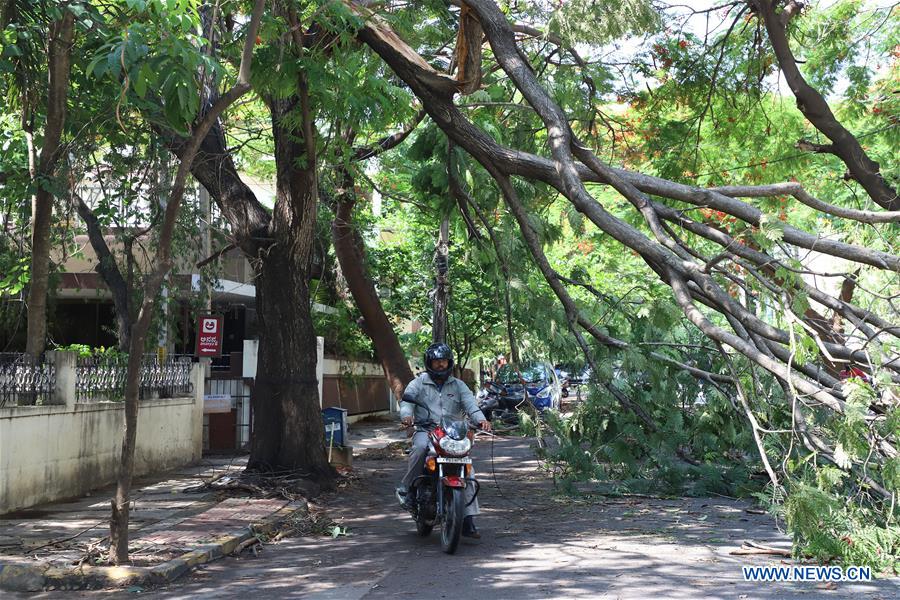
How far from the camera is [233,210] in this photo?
499 inches

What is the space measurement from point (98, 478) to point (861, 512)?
9.84m

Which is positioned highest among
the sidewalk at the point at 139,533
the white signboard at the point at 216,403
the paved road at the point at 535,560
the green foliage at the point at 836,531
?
the white signboard at the point at 216,403

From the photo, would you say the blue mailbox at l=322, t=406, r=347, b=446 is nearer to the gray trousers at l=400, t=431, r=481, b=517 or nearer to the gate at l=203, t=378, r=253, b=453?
the gate at l=203, t=378, r=253, b=453

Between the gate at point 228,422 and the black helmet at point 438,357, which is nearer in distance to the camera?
the black helmet at point 438,357

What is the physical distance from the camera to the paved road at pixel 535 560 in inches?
271

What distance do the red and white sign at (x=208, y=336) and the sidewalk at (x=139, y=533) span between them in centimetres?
470

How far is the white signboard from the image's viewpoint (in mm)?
18016

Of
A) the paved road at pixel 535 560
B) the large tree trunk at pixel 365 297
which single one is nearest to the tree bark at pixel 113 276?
the large tree trunk at pixel 365 297

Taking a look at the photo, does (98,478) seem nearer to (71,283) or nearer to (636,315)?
(636,315)

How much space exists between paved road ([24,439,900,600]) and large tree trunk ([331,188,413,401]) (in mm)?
7509

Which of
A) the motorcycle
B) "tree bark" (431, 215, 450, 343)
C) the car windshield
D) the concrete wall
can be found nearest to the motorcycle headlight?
the motorcycle

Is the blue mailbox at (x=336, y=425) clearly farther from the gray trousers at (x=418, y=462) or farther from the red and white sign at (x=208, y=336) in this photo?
the gray trousers at (x=418, y=462)

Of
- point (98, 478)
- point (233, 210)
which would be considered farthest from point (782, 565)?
point (98, 478)

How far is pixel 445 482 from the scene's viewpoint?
28.2 ft
